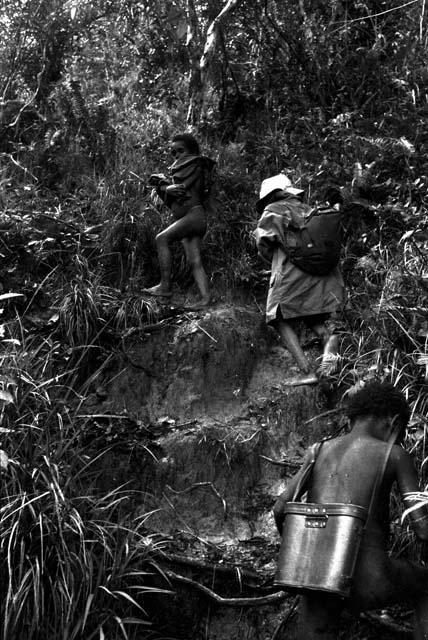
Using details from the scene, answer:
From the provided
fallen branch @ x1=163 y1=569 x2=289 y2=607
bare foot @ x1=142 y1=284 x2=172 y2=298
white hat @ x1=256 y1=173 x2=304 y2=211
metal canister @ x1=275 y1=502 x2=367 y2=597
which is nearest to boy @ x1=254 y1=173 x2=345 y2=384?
white hat @ x1=256 y1=173 x2=304 y2=211

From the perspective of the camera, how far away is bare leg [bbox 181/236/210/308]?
8.76 metres

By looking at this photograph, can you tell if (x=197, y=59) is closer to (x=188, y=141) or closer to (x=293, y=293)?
(x=188, y=141)

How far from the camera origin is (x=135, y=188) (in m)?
9.98

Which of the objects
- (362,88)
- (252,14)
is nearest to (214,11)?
(252,14)

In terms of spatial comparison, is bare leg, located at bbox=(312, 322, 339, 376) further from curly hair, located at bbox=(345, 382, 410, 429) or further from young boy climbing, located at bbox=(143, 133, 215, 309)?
curly hair, located at bbox=(345, 382, 410, 429)

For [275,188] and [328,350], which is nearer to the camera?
[328,350]

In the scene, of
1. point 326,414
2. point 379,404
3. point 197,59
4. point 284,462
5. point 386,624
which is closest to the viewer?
point 379,404

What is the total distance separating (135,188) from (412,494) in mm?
6004

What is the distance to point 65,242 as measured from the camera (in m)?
9.31

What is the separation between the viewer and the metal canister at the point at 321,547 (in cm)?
462

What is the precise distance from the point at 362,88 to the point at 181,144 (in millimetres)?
3048

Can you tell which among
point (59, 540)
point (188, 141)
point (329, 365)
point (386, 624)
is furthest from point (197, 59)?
point (386, 624)

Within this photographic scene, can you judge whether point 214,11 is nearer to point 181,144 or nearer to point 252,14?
point 252,14

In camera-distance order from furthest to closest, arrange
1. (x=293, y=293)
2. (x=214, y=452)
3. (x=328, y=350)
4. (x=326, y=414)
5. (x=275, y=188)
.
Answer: (x=275, y=188) < (x=293, y=293) < (x=328, y=350) < (x=326, y=414) < (x=214, y=452)
